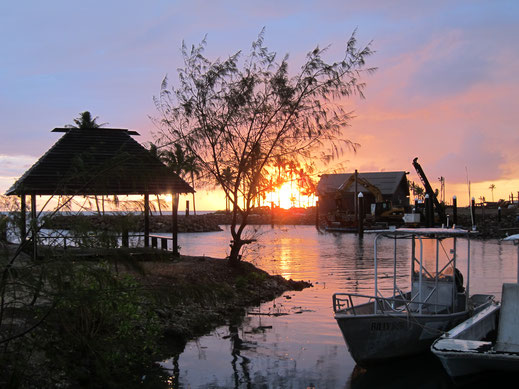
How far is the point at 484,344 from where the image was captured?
10031 mm

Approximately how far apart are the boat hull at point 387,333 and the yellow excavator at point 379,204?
53.9 m

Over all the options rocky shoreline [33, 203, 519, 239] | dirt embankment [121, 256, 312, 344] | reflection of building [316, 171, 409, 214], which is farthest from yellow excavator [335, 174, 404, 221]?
dirt embankment [121, 256, 312, 344]

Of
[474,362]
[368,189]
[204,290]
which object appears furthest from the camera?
[368,189]

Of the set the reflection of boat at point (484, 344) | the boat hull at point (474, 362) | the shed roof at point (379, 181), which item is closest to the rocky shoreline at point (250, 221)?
the reflection of boat at point (484, 344)

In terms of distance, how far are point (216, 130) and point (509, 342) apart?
548 inches

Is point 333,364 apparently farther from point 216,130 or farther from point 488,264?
point 488,264

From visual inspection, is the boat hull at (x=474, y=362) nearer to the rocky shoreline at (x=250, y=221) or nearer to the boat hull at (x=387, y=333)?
the boat hull at (x=387, y=333)

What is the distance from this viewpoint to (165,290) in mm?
7230

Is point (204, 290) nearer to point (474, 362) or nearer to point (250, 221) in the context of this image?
point (474, 362)

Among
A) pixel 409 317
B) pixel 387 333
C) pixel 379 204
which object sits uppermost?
pixel 379 204

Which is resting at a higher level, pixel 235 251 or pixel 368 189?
pixel 368 189

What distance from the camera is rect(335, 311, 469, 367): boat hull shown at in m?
11.5

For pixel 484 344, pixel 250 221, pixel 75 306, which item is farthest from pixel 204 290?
pixel 250 221

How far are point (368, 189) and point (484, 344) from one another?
2466 inches
